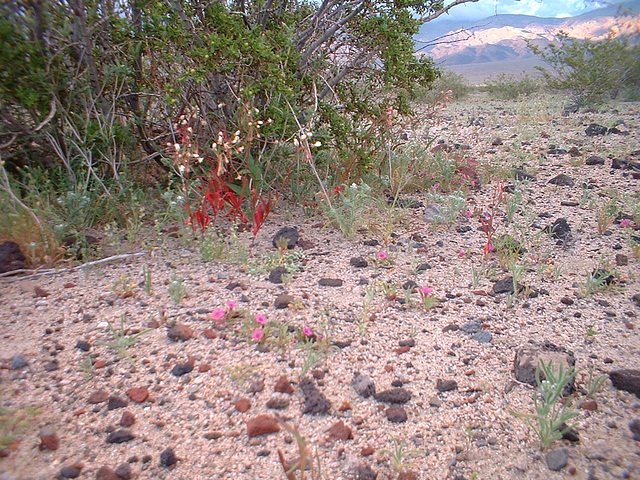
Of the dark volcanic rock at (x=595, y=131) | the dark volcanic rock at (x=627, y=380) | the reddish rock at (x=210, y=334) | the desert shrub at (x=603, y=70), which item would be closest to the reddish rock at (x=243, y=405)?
the reddish rock at (x=210, y=334)

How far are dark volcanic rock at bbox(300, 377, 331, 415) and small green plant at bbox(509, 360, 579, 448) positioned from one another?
656mm

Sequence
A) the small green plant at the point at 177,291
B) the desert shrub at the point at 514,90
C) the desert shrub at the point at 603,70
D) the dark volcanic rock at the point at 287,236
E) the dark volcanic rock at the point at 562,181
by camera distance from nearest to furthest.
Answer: the small green plant at the point at 177,291 < the dark volcanic rock at the point at 287,236 < the dark volcanic rock at the point at 562,181 < the desert shrub at the point at 603,70 < the desert shrub at the point at 514,90

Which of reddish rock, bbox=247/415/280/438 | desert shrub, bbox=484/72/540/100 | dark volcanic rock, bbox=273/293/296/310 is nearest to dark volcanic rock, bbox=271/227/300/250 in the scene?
dark volcanic rock, bbox=273/293/296/310

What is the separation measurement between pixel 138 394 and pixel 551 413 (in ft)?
4.90

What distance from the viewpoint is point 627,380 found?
5.78 ft

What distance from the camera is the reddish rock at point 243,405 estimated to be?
1691mm

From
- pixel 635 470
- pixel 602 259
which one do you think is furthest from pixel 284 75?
pixel 635 470

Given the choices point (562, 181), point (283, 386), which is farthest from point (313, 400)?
point (562, 181)

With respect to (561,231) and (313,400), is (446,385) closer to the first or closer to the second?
(313,400)

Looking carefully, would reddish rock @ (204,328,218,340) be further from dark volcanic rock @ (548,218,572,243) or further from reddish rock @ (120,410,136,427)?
dark volcanic rock @ (548,218,572,243)

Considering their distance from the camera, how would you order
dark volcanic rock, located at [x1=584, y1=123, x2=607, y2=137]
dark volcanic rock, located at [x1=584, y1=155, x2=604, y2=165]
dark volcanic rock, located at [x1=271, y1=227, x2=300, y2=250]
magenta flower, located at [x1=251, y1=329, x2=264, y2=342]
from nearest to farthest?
magenta flower, located at [x1=251, y1=329, x2=264, y2=342] → dark volcanic rock, located at [x1=271, y1=227, x2=300, y2=250] → dark volcanic rock, located at [x1=584, y1=155, x2=604, y2=165] → dark volcanic rock, located at [x1=584, y1=123, x2=607, y2=137]

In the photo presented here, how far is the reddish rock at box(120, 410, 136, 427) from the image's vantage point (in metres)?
1.60

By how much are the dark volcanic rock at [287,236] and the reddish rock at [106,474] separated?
165 cm

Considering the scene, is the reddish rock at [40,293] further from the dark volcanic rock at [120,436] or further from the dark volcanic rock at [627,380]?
the dark volcanic rock at [627,380]
